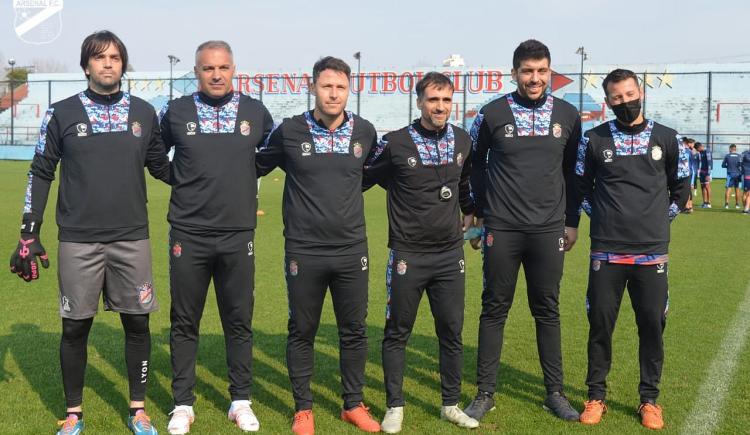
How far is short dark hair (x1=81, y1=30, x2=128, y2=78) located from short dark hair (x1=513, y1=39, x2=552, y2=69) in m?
2.29

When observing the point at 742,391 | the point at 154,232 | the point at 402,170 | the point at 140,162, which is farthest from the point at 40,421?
the point at 154,232

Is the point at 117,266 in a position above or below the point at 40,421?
above

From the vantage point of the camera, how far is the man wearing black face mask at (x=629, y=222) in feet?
15.1

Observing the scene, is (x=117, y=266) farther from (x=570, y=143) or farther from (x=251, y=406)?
(x=570, y=143)

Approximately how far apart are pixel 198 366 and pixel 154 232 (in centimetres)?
832

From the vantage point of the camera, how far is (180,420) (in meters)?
4.43

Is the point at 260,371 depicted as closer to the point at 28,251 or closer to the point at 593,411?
the point at 28,251

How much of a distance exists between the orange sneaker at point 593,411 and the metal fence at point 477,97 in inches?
1287

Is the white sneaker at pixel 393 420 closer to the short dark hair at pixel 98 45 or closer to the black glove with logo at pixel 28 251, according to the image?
the black glove with logo at pixel 28 251

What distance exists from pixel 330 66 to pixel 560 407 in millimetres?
2498

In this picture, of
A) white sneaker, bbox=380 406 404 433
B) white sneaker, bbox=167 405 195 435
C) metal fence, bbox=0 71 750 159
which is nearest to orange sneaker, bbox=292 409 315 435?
white sneaker, bbox=380 406 404 433

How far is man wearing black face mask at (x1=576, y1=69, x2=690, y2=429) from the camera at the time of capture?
4.61 m

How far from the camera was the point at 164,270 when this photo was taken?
32.4 ft

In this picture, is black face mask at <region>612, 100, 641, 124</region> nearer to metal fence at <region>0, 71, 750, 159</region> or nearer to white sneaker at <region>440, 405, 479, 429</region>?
white sneaker at <region>440, 405, 479, 429</region>
